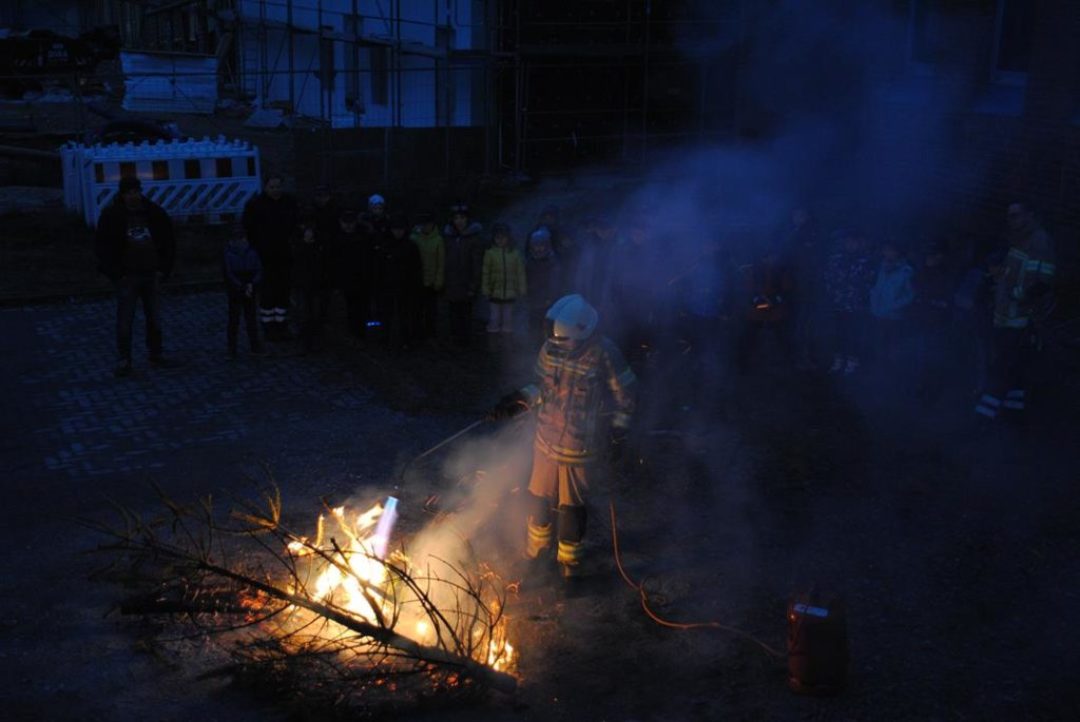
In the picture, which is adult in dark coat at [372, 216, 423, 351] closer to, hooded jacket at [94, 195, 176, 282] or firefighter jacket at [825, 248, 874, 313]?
hooded jacket at [94, 195, 176, 282]

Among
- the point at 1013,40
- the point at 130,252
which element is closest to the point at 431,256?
the point at 130,252

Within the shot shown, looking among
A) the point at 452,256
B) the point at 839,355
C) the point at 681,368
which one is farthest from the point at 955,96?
the point at 452,256

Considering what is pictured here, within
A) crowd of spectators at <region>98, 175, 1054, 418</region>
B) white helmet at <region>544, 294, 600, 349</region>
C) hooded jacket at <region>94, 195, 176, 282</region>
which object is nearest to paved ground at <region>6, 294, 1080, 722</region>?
crowd of spectators at <region>98, 175, 1054, 418</region>

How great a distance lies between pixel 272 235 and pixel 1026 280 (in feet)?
22.4

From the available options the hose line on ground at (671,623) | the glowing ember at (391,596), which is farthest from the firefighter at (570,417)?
the glowing ember at (391,596)

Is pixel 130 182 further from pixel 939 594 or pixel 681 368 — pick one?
pixel 939 594

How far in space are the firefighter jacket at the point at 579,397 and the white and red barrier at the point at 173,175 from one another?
38.0 ft

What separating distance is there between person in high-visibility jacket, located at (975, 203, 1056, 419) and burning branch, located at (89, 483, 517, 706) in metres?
4.63

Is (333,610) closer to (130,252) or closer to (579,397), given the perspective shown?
(579,397)

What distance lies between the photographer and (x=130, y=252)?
33.3ft

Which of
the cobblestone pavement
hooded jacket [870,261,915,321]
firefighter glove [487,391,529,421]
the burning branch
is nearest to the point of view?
the burning branch

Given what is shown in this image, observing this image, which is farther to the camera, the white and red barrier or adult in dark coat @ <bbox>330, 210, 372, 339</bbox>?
the white and red barrier

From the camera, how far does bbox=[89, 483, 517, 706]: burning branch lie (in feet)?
17.3

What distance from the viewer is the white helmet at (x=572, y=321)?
21.2 ft
